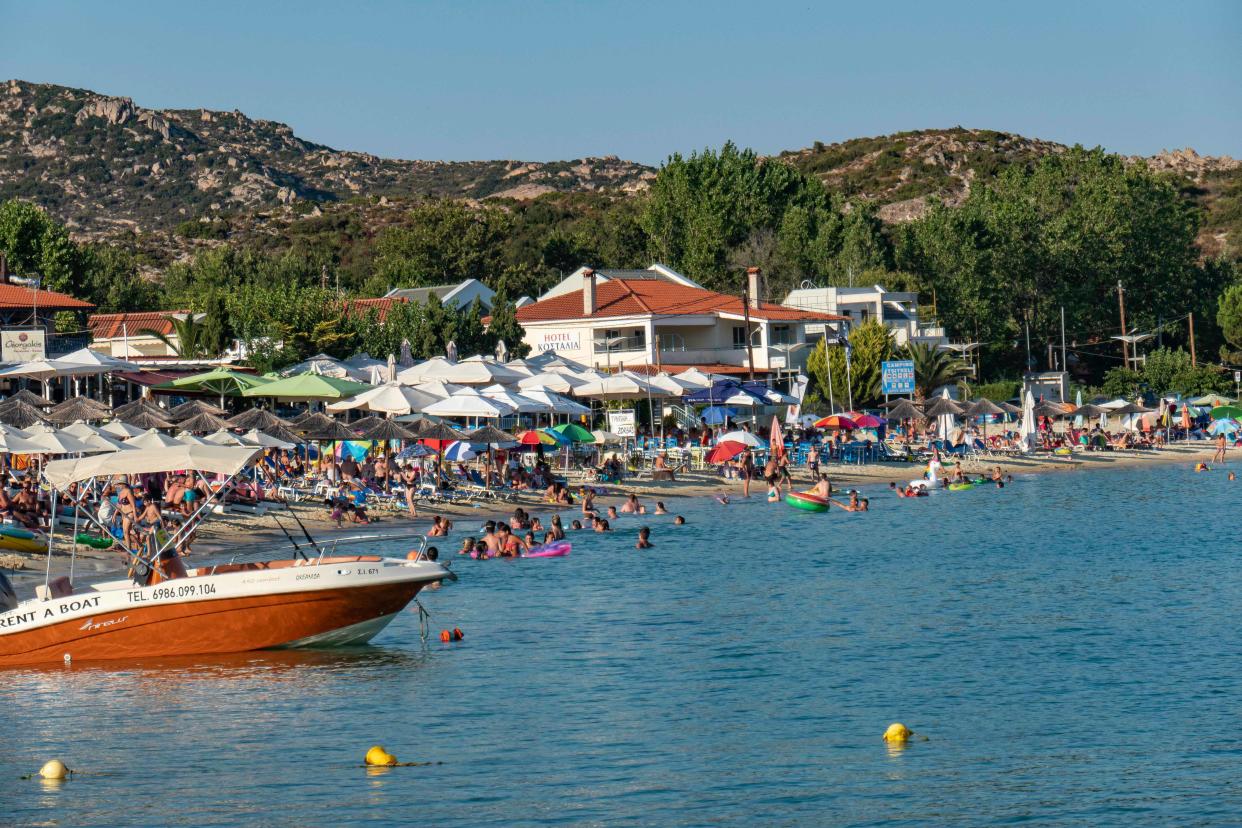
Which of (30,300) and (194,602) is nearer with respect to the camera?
(194,602)

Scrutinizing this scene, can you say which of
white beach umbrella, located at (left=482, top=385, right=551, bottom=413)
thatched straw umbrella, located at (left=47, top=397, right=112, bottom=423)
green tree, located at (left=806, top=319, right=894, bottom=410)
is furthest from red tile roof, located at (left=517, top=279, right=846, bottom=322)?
thatched straw umbrella, located at (left=47, top=397, right=112, bottom=423)

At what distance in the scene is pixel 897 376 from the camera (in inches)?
2429

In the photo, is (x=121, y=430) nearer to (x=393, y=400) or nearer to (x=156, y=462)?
(x=393, y=400)

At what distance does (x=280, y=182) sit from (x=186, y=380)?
151 meters

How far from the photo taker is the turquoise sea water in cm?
1454

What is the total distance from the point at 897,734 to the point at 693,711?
9.19 feet

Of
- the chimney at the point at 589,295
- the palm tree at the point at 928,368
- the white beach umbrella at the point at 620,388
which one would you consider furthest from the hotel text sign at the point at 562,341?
the white beach umbrella at the point at 620,388

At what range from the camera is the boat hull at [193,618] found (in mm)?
20156

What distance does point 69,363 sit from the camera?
4269 cm

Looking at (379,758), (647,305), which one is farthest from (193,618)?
(647,305)

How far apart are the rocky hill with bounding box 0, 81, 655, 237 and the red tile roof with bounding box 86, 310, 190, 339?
311ft

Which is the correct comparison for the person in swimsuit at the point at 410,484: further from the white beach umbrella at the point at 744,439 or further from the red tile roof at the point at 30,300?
the red tile roof at the point at 30,300

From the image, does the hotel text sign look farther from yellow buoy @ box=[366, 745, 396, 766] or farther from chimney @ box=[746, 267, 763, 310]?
yellow buoy @ box=[366, 745, 396, 766]

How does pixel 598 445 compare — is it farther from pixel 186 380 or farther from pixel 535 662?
pixel 535 662
